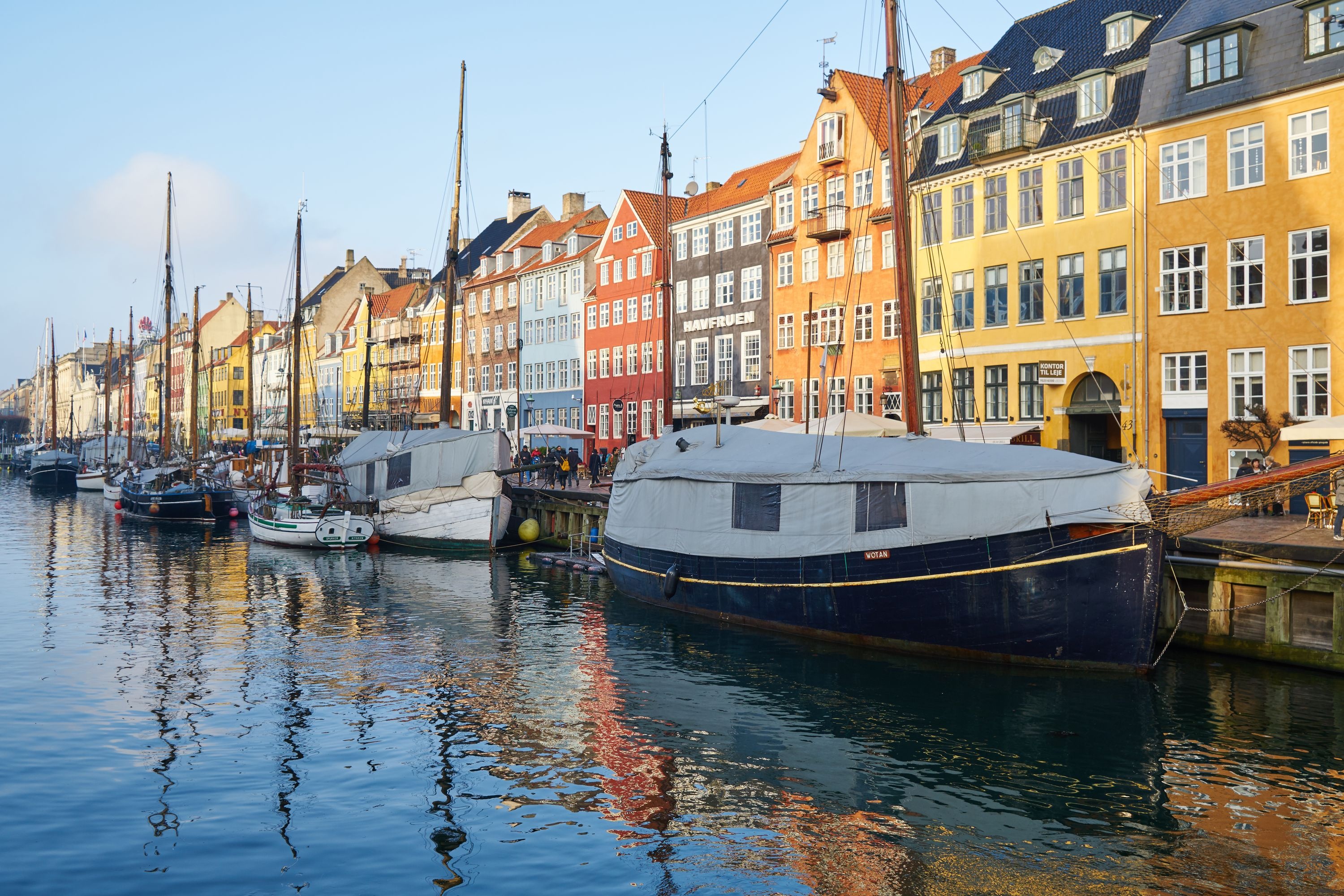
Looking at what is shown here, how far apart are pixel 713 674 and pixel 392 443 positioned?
31.7m

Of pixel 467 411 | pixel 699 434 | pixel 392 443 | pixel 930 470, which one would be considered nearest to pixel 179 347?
pixel 467 411

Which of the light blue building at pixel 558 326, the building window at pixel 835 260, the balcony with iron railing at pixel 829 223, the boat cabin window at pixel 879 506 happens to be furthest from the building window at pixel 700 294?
the boat cabin window at pixel 879 506

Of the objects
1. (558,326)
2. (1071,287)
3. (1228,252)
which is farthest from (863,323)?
(558,326)

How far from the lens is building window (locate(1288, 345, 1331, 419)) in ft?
104

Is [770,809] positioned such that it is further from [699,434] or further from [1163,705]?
[699,434]

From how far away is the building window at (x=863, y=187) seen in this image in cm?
4888

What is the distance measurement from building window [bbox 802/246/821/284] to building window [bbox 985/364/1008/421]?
40.4 ft

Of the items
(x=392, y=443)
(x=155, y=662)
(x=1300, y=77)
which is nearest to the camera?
(x=155, y=662)

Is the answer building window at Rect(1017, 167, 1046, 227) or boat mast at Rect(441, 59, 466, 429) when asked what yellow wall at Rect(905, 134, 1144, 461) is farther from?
boat mast at Rect(441, 59, 466, 429)

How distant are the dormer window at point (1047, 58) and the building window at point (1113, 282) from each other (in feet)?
29.3

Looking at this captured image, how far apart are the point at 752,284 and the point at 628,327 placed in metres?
13.4

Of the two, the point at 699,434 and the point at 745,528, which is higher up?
the point at 699,434

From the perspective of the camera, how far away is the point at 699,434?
31.9 m

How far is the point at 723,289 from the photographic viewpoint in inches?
Result: 2354
